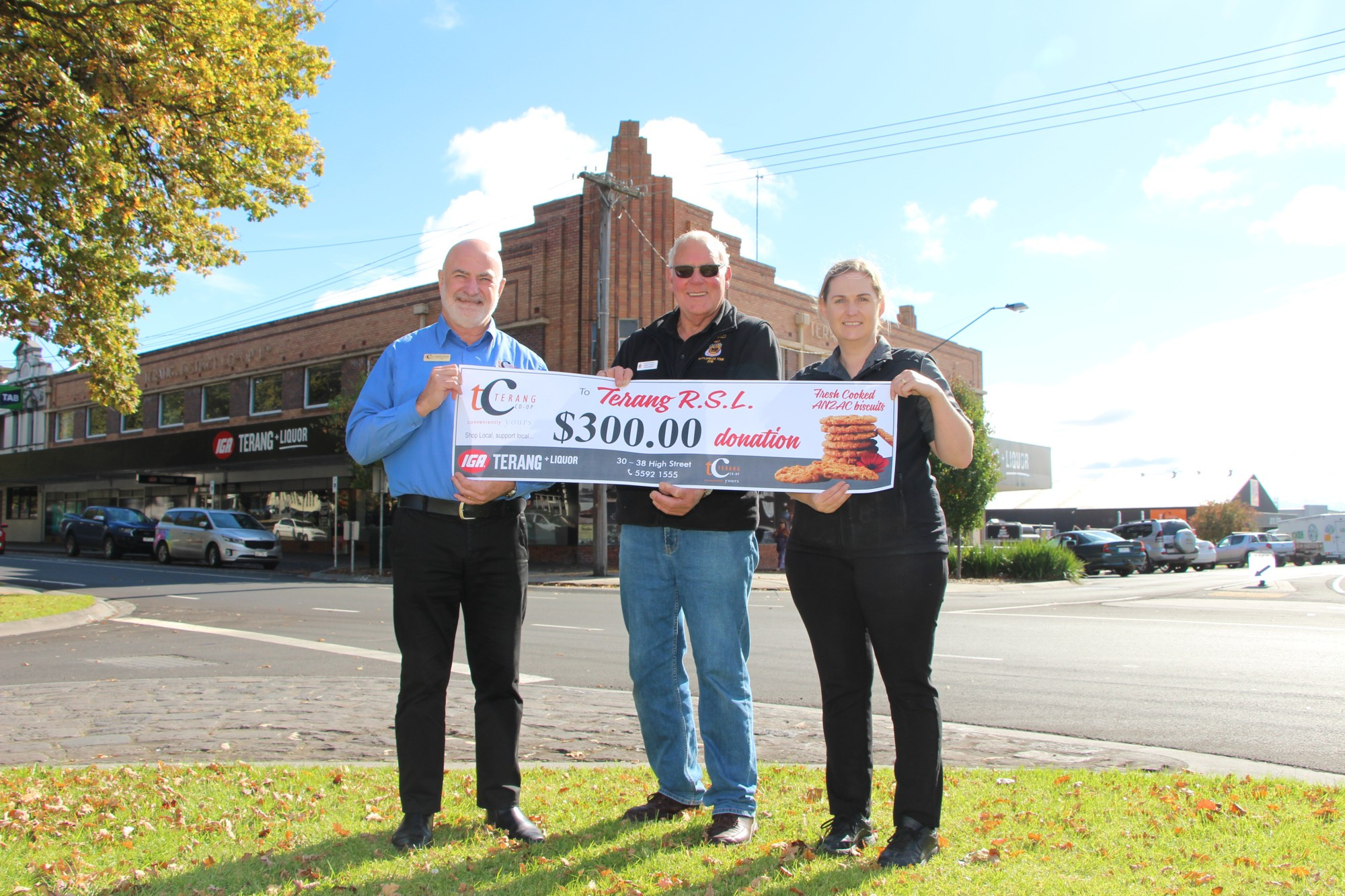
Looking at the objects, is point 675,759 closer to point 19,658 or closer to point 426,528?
point 426,528

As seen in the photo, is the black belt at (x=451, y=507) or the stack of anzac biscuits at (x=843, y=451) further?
the black belt at (x=451, y=507)

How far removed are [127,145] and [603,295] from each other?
1177cm

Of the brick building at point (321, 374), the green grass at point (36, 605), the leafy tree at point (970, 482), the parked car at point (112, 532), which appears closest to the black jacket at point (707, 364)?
the green grass at point (36, 605)

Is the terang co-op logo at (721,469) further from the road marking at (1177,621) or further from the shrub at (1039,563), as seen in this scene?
the shrub at (1039,563)

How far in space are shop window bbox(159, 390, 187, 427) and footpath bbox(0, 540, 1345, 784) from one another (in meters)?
37.1

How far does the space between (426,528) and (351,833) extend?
3.94 feet

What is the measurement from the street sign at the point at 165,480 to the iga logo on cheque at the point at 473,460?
117 ft

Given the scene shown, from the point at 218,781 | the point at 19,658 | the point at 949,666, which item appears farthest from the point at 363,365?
the point at 218,781

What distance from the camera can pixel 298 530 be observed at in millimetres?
35812

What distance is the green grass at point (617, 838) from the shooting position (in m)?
3.06

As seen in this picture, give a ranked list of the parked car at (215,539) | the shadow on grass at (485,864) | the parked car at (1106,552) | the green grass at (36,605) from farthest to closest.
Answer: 1. the parked car at (1106,552)
2. the parked car at (215,539)
3. the green grass at (36,605)
4. the shadow on grass at (485,864)

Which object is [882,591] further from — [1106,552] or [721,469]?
[1106,552]

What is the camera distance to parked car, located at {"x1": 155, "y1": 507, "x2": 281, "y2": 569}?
85.2ft

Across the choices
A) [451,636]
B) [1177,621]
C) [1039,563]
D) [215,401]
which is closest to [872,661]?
[451,636]
